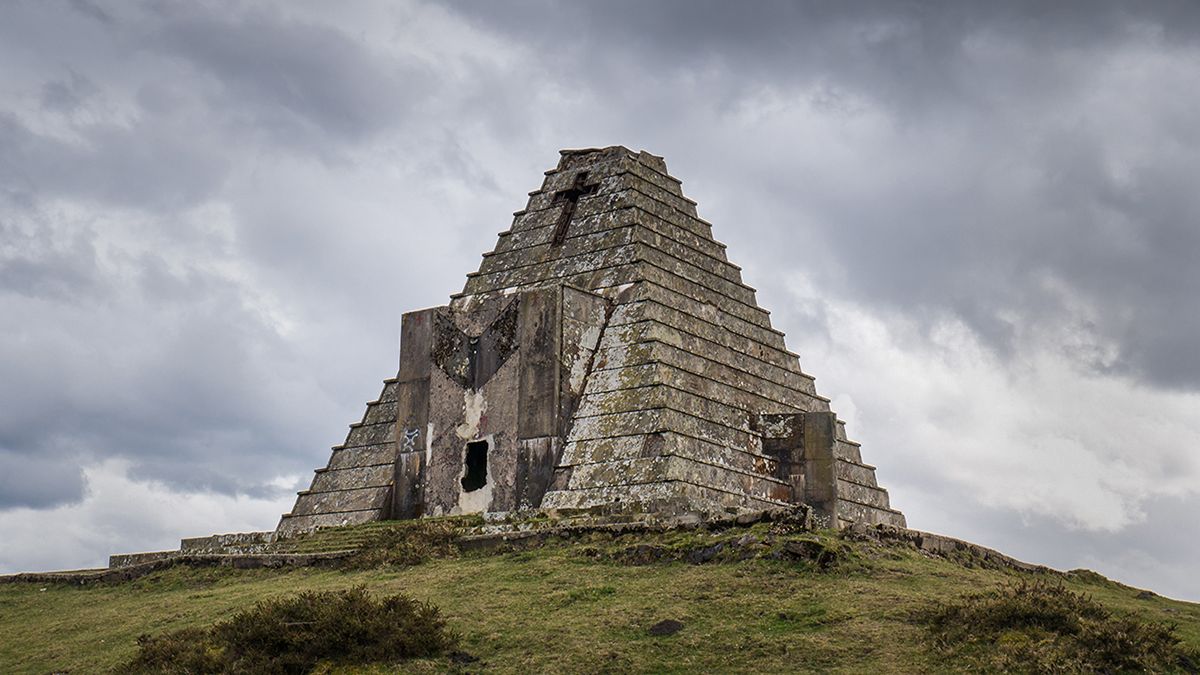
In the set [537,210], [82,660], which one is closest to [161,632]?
[82,660]

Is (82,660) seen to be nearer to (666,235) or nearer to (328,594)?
(328,594)

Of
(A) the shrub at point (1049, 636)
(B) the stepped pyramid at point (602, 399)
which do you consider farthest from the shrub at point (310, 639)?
(B) the stepped pyramid at point (602, 399)

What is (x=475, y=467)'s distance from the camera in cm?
2672

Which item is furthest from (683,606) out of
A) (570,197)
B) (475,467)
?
(570,197)

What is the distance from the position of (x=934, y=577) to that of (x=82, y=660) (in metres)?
11.4

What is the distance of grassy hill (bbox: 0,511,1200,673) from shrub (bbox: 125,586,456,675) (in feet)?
0.89

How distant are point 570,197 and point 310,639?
17677mm

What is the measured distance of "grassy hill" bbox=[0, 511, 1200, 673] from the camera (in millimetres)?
14375

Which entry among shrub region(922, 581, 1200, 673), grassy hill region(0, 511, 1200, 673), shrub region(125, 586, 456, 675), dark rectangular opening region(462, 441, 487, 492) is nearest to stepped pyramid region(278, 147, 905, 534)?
dark rectangular opening region(462, 441, 487, 492)

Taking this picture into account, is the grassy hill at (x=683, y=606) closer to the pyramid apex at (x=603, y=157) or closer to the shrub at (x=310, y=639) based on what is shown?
the shrub at (x=310, y=639)

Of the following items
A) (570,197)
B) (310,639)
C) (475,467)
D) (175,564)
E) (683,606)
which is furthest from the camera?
(570,197)

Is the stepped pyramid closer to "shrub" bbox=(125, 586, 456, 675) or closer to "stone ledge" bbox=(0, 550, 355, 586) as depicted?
"stone ledge" bbox=(0, 550, 355, 586)

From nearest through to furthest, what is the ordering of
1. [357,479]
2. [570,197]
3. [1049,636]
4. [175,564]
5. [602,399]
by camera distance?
1. [1049,636]
2. [175,564]
3. [602,399]
4. [357,479]
5. [570,197]

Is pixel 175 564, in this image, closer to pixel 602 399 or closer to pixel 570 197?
pixel 602 399
